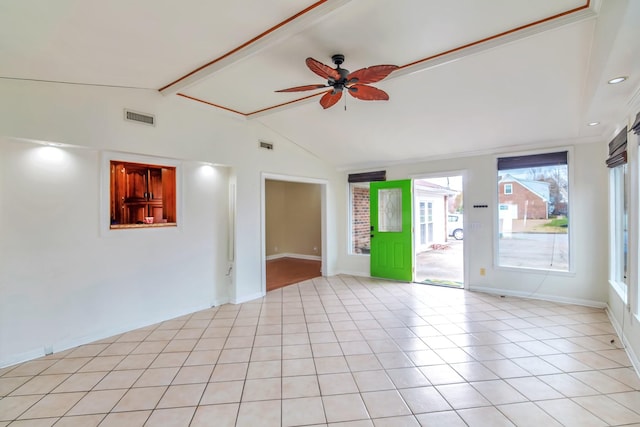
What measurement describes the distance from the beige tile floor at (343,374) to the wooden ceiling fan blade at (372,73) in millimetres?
2495

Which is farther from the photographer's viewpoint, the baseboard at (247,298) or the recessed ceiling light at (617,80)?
the baseboard at (247,298)

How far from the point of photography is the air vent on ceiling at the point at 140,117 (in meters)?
3.40

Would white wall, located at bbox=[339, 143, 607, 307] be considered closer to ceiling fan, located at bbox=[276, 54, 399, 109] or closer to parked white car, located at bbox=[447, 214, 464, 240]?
ceiling fan, located at bbox=[276, 54, 399, 109]

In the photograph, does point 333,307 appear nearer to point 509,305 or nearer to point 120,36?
point 509,305

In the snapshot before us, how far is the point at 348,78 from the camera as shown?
2506 mm

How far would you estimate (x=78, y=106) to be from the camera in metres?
3.04

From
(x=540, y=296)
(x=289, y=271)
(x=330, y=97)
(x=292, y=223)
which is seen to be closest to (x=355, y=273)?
(x=289, y=271)

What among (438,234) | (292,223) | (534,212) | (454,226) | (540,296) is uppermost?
(534,212)

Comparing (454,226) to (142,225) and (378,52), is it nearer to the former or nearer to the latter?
(378,52)

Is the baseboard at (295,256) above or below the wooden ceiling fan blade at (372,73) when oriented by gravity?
below

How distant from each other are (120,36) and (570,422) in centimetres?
415

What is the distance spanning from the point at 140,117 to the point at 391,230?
457 cm

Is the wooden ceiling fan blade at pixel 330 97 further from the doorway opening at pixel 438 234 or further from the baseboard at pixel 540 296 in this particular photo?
the baseboard at pixel 540 296

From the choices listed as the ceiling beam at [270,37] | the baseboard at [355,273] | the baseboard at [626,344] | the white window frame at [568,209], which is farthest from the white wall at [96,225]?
the baseboard at [626,344]
